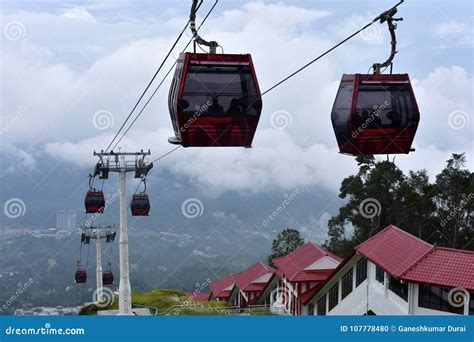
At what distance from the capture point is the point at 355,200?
112 feet

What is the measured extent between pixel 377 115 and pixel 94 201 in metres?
11.0

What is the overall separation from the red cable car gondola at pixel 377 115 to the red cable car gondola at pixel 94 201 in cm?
1043

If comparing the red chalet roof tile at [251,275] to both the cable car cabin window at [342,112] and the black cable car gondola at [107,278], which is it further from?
the cable car cabin window at [342,112]

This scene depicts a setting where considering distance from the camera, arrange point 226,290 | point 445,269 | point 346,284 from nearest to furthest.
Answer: point 445,269, point 346,284, point 226,290

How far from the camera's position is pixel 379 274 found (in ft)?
59.8

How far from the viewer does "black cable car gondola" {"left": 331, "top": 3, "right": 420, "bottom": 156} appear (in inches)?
302

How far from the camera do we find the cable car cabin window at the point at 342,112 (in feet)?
25.3

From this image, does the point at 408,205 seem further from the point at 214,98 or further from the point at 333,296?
the point at 214,98

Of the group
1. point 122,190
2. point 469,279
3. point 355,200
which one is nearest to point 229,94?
point 122,190

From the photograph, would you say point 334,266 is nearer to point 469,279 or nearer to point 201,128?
point 469,279

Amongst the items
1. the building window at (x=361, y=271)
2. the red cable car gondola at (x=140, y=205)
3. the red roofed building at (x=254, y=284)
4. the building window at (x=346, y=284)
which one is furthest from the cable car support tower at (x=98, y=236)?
the building window at (x=361, y=271)

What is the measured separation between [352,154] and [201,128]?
91.5 inches

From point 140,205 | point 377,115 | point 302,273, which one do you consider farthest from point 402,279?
point 377,115

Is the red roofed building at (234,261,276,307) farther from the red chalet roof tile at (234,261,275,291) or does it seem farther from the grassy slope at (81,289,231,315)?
the grassy slope at (81,289,231,315)
